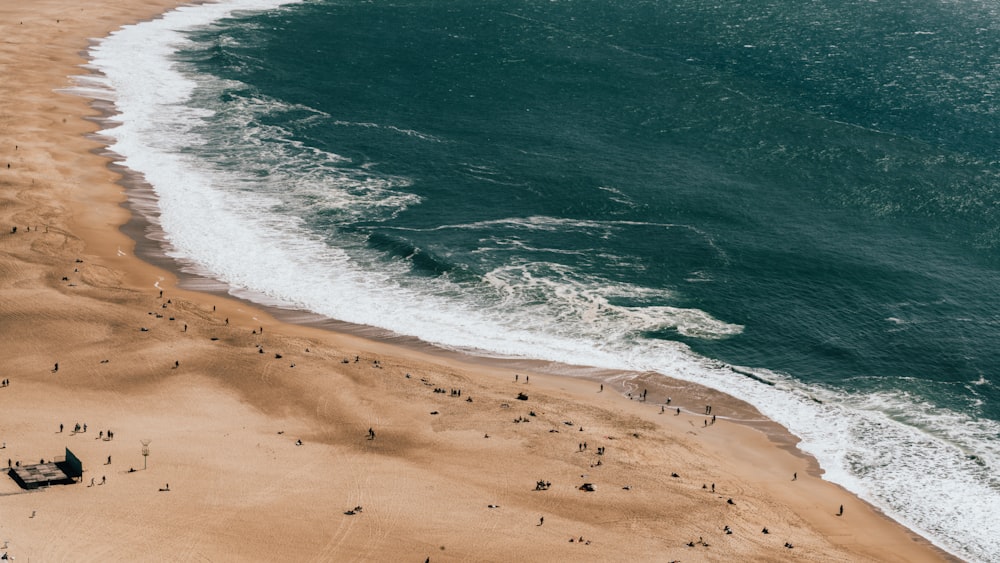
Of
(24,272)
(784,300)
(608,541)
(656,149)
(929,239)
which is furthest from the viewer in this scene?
(656,149)

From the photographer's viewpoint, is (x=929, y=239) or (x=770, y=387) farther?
(x=929, y=239)

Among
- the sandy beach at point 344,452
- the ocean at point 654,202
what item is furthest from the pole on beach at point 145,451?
the ocean at point 654,202

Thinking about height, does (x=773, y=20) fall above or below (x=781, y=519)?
above

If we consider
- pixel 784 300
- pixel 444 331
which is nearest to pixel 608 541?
pixel 444 331

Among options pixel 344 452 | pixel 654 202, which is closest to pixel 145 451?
pixel 344 452

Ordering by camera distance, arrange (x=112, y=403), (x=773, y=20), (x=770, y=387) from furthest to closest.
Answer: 1. (x=773, y=20)
2. (x=770, y=387)
3. (x=112, y=403)

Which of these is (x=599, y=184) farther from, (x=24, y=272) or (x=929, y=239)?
(x=24, y=272)

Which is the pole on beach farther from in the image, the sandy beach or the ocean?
the ocean
